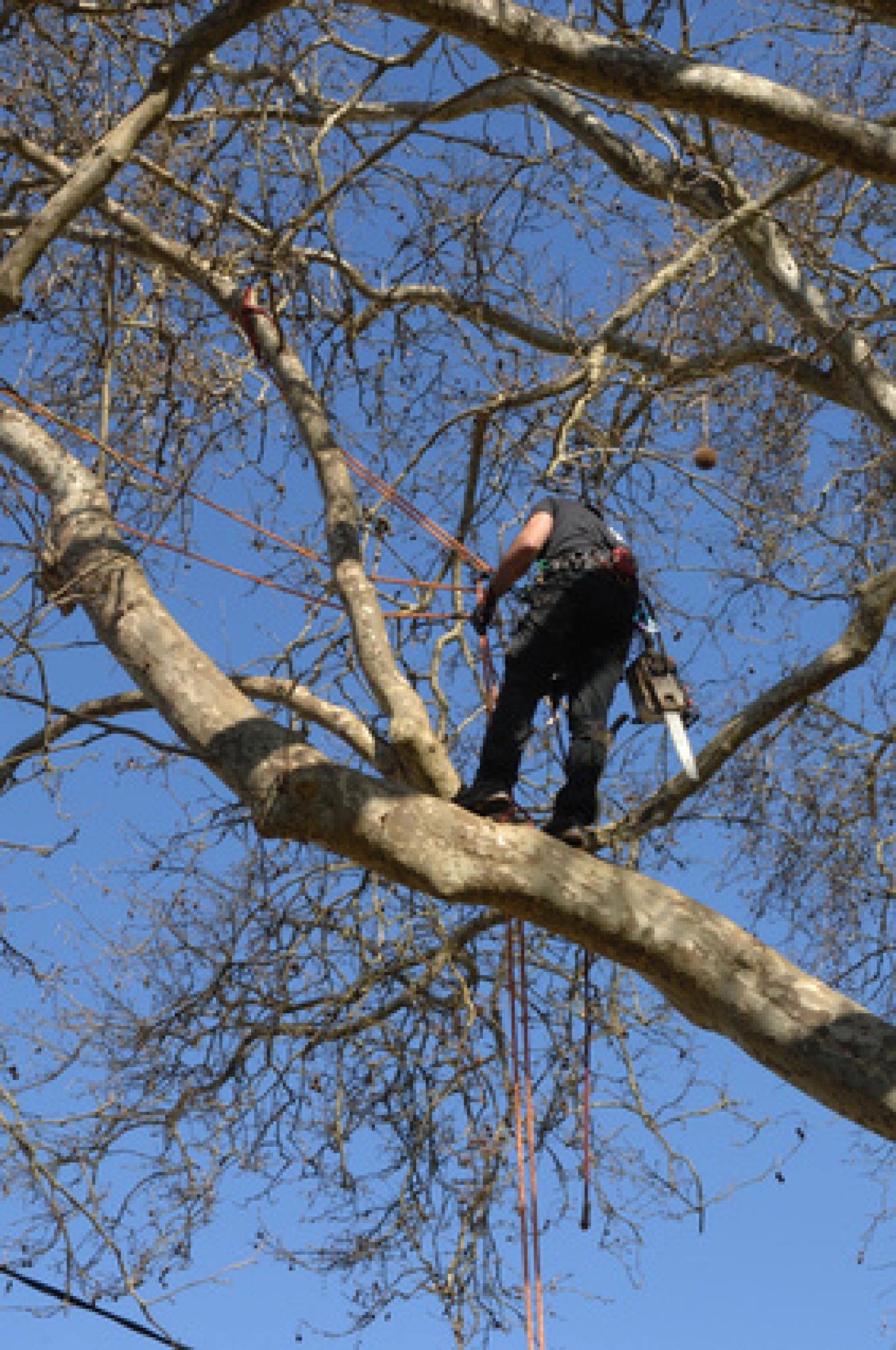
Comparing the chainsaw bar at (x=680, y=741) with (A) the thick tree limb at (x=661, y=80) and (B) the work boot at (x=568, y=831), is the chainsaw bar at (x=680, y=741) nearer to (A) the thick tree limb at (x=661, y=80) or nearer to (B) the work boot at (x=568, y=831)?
(B) the work boot at (x=568, y=831)

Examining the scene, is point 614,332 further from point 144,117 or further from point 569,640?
point 144,117

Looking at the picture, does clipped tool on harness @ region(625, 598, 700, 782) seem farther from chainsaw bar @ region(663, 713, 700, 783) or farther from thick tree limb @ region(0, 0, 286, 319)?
thick tree limb @ region(0, 0, 286, 319)

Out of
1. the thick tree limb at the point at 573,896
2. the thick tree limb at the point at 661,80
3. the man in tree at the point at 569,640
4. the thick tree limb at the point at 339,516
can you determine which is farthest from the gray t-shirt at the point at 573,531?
the thick tree limb at the point at 661,80

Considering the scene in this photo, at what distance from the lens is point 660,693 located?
5465 mm

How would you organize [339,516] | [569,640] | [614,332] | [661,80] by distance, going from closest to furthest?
[661,80]
[569,640]
[339,516]
[614,332]

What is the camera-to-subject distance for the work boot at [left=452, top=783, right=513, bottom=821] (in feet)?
16.8

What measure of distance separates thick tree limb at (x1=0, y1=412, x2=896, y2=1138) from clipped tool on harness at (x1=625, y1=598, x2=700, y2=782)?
3.24 ft

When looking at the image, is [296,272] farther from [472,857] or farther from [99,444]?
[472,857]

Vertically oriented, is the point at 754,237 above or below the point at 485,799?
above

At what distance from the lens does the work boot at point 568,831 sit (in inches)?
205

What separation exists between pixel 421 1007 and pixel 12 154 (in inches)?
140

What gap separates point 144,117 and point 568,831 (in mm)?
2356

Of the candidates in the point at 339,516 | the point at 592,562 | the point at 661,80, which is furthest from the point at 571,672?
the point at 661,80

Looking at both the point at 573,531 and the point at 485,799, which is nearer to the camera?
the point at 485,799
